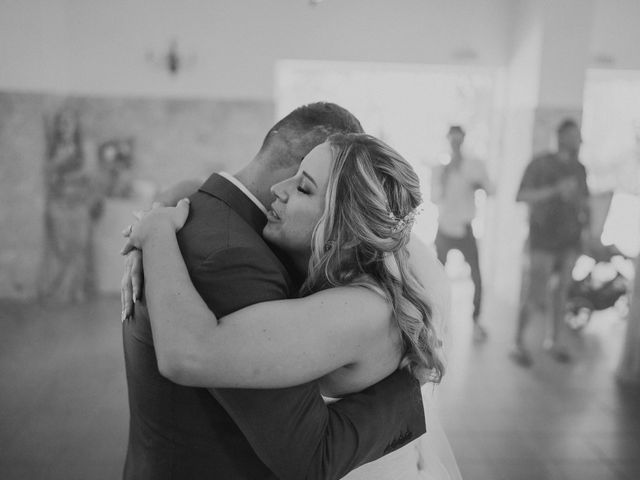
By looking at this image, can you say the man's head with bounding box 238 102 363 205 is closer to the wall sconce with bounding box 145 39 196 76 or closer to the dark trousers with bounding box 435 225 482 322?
the wall sconce with bounding box 145 39 196 76

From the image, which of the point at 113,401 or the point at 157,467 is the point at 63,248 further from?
the point at 157,467

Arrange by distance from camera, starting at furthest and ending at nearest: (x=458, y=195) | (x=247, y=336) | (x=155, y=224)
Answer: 1. (x=458, y=195)
2. (x=155, y=224)
3. (x=247, y=336)

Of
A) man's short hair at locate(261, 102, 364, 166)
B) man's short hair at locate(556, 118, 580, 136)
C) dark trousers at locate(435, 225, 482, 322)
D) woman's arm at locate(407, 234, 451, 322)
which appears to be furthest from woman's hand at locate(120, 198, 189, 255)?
man's short hair at locate(556, 118, 580, 136)

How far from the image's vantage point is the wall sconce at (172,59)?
8.52ft

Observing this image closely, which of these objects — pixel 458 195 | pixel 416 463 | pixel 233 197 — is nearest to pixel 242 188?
pixel 233 197

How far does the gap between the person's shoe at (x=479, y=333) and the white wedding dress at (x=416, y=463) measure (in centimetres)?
145

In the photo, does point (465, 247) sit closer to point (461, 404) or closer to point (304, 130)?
point (461, 404)

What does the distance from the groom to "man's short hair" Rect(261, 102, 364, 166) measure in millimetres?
82

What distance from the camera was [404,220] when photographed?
910 mm

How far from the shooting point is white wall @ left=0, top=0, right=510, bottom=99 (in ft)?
7.89

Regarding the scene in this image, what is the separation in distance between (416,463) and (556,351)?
206 centimetres

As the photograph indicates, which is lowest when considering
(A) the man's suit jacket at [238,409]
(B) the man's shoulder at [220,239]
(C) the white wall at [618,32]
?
(A) the man's suit jacket at [238,409]

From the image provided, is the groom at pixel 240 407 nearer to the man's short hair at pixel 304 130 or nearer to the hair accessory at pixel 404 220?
the man's short hair at pixel 304 130

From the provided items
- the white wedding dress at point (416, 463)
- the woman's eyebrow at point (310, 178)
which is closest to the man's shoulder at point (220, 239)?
the woman's eyebrow at point (310, 178)
